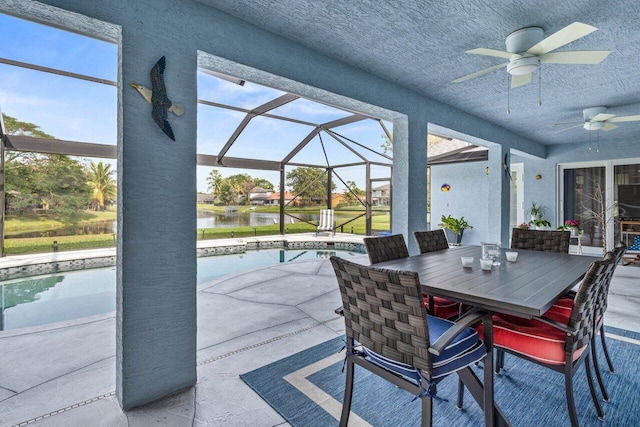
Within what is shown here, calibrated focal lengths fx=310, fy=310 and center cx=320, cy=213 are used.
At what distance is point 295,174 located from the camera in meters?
11.3

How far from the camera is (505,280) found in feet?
6.22

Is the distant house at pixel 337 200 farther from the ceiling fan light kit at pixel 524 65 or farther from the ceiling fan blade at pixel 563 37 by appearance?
the ceiling fan blade at pixel 563 37

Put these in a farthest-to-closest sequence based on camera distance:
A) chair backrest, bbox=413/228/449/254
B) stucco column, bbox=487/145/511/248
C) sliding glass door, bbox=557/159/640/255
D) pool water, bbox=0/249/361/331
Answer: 1. sliding glass door, bbox=557/159/640/255
2. stucco column, bbox=487/145/511/248
3. pool water, bbox=0/249/361/331
4. chair backrest, bbox=413/228/449/254

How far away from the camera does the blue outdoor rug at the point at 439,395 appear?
1747 mm

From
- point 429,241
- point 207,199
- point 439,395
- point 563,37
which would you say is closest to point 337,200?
point 207,199

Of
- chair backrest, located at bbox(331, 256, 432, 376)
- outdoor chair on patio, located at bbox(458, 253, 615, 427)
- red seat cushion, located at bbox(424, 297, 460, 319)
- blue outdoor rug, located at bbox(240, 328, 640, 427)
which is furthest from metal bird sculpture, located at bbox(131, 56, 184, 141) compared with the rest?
outdoor chair on patio, located at bbox(458, 253, 615, 427)

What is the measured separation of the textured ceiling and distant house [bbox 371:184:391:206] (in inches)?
297

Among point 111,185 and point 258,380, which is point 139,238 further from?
point 111,185

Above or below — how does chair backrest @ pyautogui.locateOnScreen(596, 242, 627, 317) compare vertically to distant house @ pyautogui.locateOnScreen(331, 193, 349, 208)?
below

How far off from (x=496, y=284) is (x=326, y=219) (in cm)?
941

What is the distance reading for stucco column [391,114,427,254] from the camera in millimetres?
3623

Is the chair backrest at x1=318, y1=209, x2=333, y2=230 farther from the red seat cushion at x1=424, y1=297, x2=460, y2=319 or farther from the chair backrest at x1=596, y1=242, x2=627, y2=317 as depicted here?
the chair backrest at x1=596, y1=242, x2=627, y2=317

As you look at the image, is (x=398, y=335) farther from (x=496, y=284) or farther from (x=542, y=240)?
(x=542, y=240)

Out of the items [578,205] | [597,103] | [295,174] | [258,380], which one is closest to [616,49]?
[597,103]
